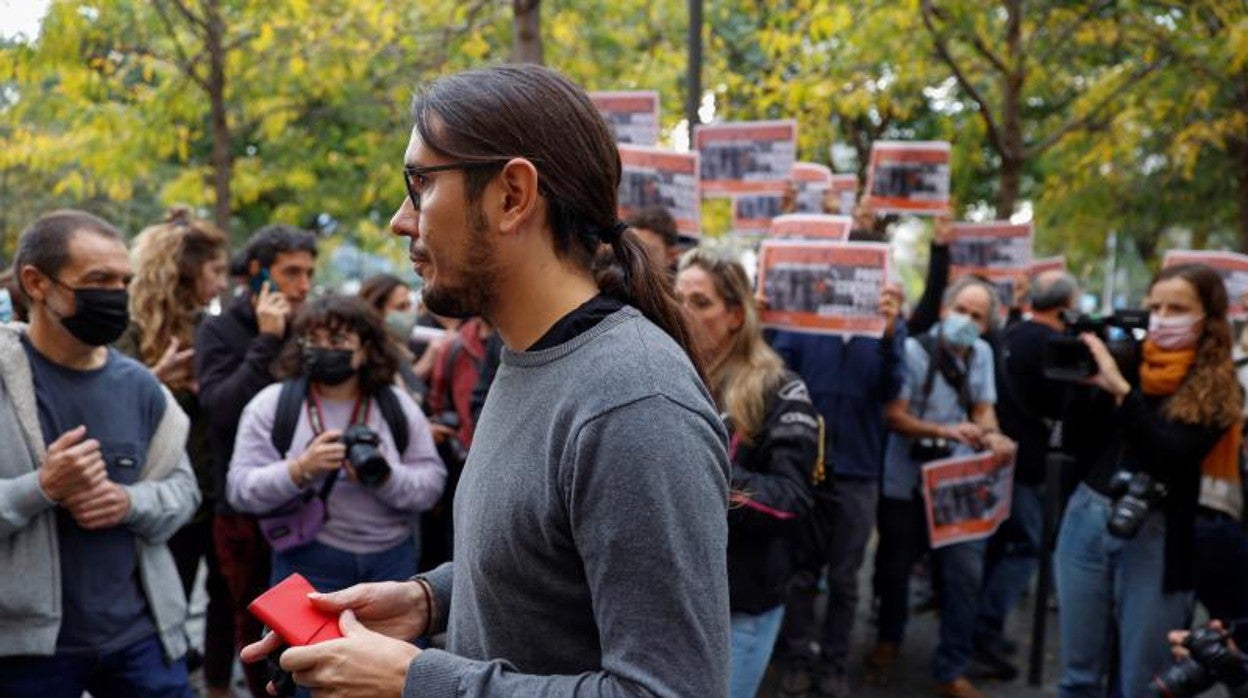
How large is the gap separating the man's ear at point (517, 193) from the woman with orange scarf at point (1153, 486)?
3.19m

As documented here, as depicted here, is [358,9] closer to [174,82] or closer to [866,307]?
[174,82]

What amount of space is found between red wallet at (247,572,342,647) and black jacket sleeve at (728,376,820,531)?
6.24 feet

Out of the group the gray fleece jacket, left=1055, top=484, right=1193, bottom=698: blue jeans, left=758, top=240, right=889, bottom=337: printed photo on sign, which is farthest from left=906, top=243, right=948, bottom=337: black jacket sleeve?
the gray fleece jacket

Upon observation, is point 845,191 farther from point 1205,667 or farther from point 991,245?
point 1205,667

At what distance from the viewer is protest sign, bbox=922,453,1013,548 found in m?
5.55

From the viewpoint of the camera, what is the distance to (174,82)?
840 cm

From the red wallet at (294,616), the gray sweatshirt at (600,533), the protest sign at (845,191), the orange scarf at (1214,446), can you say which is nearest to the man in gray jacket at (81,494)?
the red wallet at (294,616)

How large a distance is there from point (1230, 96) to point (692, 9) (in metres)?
6.08

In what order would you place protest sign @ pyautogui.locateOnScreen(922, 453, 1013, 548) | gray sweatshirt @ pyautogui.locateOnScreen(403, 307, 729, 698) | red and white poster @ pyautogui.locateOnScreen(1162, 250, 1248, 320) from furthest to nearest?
1. protest sign @ pyautogui.locateOnScreen(922, 453, 1013, 548)
2. red and white poster @ pyautogui.locateOnScreen(1162, 250, 1248, 320)
3. gray sweatshirt @ pyautogui.locateOnScreen(403, 307, 729, 698)

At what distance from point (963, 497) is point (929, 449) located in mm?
339

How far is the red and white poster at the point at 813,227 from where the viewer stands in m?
5.18

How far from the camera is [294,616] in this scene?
1.61m

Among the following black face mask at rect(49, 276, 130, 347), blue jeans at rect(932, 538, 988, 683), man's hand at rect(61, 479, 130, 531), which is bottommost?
blue jeans at rect(932, 538, 988, 683)

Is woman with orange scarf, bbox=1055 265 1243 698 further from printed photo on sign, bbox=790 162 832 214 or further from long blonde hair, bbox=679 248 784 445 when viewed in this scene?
printed photo on sign, bbox=790 162 832 214
